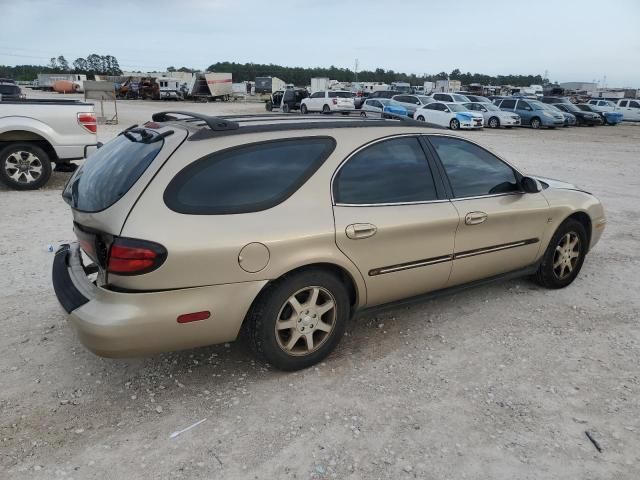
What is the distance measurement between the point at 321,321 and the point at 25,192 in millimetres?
6988

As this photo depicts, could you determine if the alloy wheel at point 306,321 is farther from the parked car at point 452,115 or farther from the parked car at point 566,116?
the parked car at point 566,116

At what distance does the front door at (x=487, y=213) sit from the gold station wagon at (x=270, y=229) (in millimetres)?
13

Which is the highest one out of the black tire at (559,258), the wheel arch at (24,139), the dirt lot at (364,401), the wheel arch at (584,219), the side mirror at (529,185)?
the side mirror at (529,185)

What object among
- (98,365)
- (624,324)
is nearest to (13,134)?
(98,365)

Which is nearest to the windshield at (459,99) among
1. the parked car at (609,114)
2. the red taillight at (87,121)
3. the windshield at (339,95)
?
the windshield at (339,95)

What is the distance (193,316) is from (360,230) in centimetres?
116

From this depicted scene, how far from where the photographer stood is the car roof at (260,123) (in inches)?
124

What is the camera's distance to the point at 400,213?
354 cm

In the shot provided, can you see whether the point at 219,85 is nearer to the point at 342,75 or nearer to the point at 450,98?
the point at 450,98

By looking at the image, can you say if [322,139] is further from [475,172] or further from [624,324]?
[624,324]

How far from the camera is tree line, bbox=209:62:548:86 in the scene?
12850 centimetres

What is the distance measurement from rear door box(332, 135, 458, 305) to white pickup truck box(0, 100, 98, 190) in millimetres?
6029

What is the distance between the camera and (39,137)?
8.27 metres

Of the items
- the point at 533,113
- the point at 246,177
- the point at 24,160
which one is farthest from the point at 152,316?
the point at 533,113
